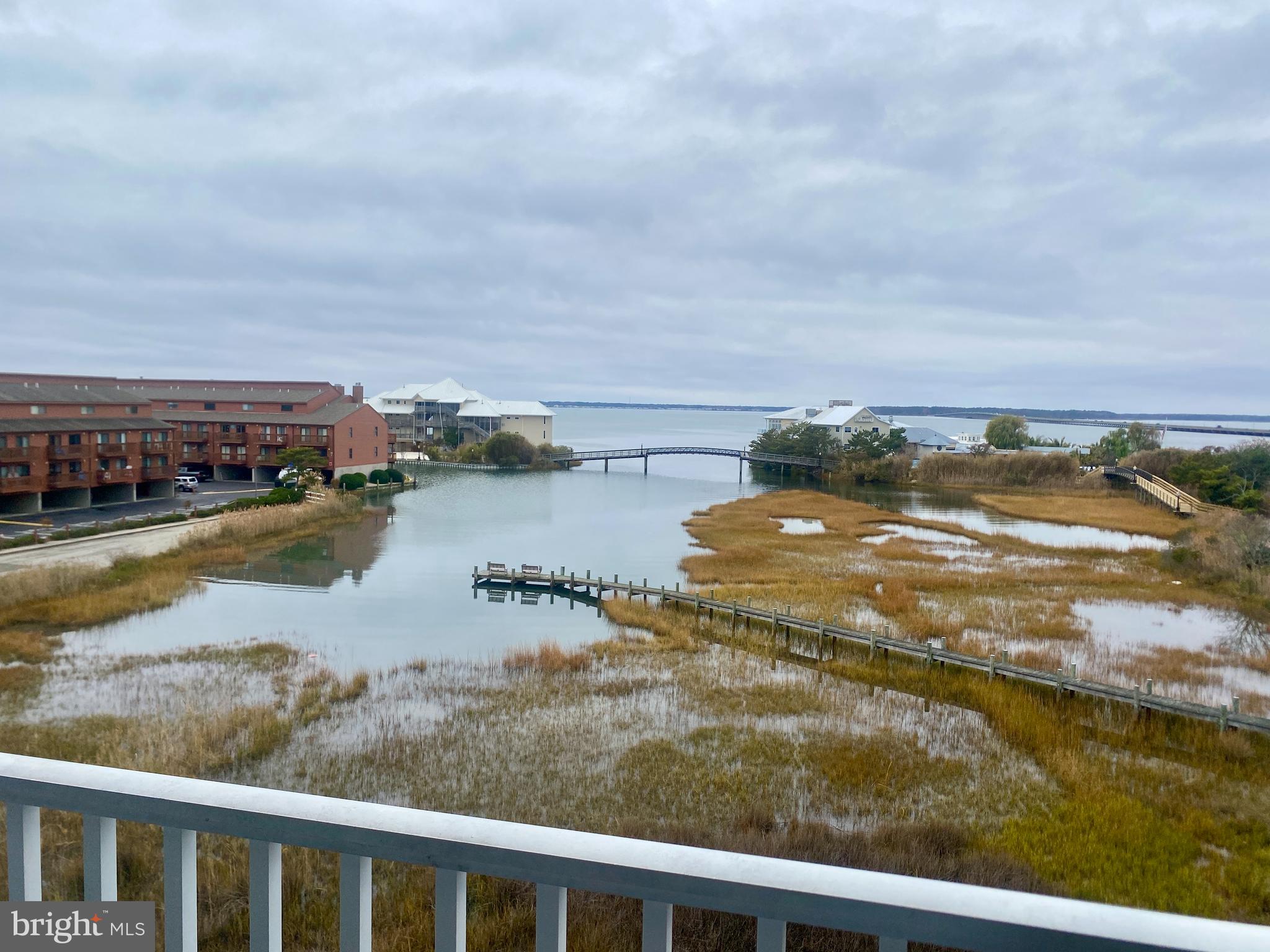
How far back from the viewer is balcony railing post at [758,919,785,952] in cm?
127

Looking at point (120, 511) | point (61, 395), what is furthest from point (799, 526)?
point (61, 395)

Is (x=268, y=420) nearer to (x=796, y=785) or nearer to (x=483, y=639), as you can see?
(x=483, y=639)

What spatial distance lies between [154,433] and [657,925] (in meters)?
39.2

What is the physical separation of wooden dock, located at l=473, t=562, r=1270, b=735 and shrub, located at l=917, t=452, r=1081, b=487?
42.2 meters

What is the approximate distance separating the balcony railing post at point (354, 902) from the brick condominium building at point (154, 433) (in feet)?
110

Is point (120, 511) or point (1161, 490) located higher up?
point (1161, 490)

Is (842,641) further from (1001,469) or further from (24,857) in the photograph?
(1001,469)

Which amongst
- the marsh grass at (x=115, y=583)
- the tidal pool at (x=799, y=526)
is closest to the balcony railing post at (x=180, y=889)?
the marsh grass at (x=115, y=583)

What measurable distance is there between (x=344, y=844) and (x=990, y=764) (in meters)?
11.4

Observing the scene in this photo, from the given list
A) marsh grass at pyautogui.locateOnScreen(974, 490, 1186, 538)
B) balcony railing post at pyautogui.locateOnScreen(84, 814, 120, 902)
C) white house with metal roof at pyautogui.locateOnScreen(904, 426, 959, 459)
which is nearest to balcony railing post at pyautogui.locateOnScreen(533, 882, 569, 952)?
balcony railing post at pyautogui.locateOnScreen(84, 814, 120, 902)

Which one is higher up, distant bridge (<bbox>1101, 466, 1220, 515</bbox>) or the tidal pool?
distant bridge (<bbox>1101, 466, 1220, 515</bbox>)

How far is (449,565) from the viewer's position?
25906 mm

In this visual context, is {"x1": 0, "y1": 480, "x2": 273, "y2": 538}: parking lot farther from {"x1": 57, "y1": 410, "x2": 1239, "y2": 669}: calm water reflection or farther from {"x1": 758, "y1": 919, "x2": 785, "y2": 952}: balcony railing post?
{"x1": 758, "y1": 919, "x2": 785, "y2": 952}: balcony railing post

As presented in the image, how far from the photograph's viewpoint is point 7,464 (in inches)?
1097
